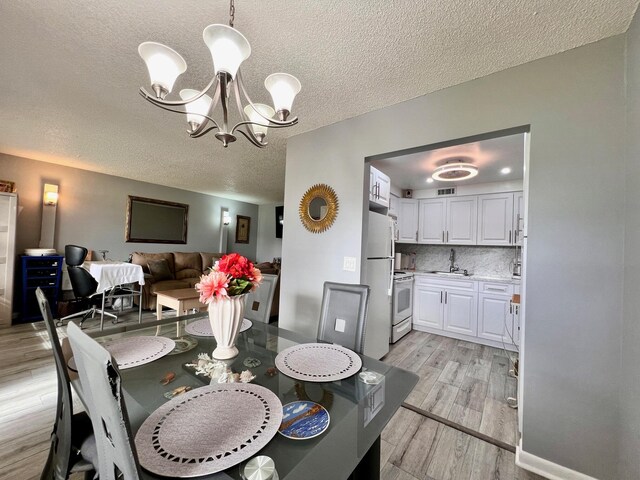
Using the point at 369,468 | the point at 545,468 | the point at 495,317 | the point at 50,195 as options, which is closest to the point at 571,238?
the point at 545,468

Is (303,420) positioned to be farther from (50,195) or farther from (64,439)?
(50,195)

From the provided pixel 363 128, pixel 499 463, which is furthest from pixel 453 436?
pixel 363 128

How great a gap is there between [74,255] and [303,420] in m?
4.88

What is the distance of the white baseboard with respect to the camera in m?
1.38

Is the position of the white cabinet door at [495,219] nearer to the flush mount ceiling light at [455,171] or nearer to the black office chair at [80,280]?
the flush mount ceiling light at [455,171]

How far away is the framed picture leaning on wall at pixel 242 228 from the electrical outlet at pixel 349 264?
215 inches

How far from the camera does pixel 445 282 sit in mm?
3832

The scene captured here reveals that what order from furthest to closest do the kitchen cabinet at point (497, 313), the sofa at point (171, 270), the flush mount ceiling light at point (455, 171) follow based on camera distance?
the sofa at point (171, 270)
the kitchen cabinet at point (497, 313)
the flush mount ceiling light at point (455, 171)

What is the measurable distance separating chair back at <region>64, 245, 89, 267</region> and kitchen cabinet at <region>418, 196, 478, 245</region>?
5450 mm

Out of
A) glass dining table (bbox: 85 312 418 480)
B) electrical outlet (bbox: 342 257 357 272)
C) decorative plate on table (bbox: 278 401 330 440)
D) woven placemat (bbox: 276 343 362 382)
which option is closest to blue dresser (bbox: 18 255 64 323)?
glass dining table (bbox: 85 312 418 480)

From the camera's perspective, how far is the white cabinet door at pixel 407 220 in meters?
4.42

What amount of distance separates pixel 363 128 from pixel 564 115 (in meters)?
1.32

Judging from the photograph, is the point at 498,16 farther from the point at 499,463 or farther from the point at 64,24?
the point at 499,463

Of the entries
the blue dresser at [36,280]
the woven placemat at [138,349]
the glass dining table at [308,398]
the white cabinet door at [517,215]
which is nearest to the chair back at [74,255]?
the blue dresser at [36,280]
